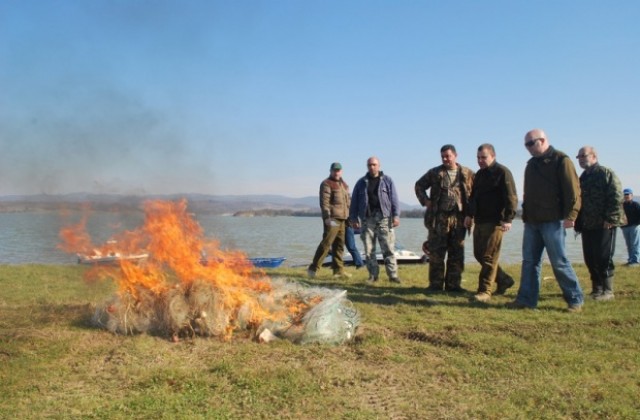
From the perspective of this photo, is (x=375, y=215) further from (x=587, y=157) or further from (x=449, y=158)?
(x=587, y=157)

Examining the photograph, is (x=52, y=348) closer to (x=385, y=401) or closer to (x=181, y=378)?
(x=181, y=378)

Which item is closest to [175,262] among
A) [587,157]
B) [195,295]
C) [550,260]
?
[195,295]

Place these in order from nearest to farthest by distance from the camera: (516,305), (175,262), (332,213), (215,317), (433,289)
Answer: (215,317), (175,262), (516,305), (433,289), (332,213)

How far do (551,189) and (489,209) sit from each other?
113 centimetres

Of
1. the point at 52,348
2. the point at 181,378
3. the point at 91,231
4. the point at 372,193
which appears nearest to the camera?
the point at 181,378

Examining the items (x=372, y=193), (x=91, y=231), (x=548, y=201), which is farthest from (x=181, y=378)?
(x=372, y=193)

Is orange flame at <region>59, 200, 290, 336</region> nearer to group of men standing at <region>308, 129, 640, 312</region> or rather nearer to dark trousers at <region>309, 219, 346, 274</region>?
group of men standing at <region>308, 129, 640, 312</region>

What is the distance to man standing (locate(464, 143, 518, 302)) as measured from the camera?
7.71m

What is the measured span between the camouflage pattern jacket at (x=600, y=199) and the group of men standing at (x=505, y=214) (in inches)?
0.6

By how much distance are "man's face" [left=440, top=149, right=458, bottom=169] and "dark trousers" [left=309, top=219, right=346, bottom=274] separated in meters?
2.99

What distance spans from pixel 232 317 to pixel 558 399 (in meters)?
3.41

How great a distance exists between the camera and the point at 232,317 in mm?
5637

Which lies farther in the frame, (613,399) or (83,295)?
(83,295)

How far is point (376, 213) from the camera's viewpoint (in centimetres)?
962
